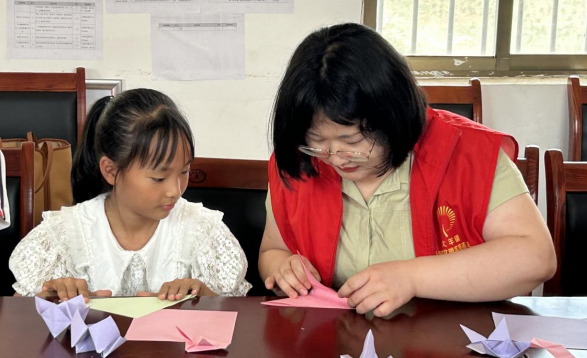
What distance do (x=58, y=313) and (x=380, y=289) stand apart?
49 centimetres

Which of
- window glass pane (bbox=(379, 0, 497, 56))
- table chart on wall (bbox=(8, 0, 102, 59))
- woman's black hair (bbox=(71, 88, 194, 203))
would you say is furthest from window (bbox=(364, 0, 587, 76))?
woman's black hair (bbox=(71, 88, 194, 203))

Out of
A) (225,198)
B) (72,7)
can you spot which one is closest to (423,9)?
(72,7)

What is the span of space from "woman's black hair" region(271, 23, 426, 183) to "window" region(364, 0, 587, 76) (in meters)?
1.94

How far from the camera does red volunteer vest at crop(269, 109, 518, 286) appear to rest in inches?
50.4

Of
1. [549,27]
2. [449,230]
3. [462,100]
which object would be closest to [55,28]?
[462,100]

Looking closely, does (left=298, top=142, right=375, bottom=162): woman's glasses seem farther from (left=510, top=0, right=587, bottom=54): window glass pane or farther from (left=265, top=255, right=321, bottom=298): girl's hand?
(left=510, top=0, right=587, bottom=54): window glass pane

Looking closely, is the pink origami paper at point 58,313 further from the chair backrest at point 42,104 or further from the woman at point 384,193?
the chair backrest at point 42,104

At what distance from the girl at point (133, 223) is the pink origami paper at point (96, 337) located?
0.50m

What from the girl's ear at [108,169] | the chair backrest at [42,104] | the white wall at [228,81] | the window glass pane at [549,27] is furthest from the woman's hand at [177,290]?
the window glass pane at [549,27]

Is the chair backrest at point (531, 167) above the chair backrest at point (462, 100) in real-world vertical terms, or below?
below

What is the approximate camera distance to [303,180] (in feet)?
4.50

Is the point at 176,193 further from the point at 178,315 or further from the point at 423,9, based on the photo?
the point at 423,9

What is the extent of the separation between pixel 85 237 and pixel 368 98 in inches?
30.1

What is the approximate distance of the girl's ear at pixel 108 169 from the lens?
1.56 m
